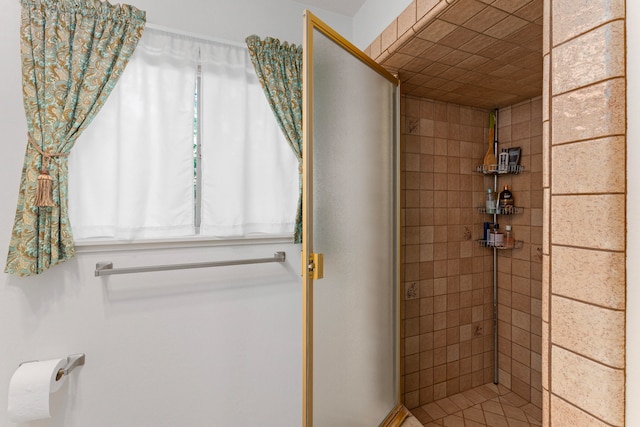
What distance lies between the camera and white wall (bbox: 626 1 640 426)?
0.47 meters

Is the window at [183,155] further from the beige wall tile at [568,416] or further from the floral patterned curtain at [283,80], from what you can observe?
the beige wall tile at [568,416]

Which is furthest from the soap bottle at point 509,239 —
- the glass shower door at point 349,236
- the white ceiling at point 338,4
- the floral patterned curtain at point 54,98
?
the floral patterned curtain at point 54,98

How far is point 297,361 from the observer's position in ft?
4.59

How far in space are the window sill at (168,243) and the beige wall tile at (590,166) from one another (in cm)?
103

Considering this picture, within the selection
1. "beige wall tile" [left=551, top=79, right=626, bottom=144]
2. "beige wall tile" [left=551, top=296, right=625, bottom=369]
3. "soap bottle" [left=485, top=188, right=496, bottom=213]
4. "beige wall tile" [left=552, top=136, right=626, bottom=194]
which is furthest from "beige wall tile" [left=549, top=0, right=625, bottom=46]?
"soap bottle" [left=485, top=188, right=496, bottom=213]

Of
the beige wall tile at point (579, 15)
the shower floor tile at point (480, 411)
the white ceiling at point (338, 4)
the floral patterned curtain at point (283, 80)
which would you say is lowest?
the shower floor tile at point (480, 411)

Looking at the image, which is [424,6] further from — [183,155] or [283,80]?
[183,155]

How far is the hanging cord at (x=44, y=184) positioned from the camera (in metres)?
0.94

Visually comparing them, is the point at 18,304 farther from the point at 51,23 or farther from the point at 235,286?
the point at 51,23

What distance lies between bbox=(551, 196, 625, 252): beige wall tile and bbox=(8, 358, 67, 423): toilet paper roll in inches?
60.0

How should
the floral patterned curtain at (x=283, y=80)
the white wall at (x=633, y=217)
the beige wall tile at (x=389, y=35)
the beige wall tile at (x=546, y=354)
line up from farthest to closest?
the floral patterned curtain at (x=283, y=80) → the beige wall tile at (x=389, y=35) → the beige wall tile at (x=546, y=354) → the white wall at (x=633, y=217)

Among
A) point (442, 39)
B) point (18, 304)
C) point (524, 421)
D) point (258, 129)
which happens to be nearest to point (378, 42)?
point (442, 39)

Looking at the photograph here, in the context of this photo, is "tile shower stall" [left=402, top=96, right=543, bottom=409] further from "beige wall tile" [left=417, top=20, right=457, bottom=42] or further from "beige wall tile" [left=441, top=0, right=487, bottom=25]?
"beige wall tile" [left=441, top=0, right=487, bottom=25]

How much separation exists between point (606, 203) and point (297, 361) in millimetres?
1339
